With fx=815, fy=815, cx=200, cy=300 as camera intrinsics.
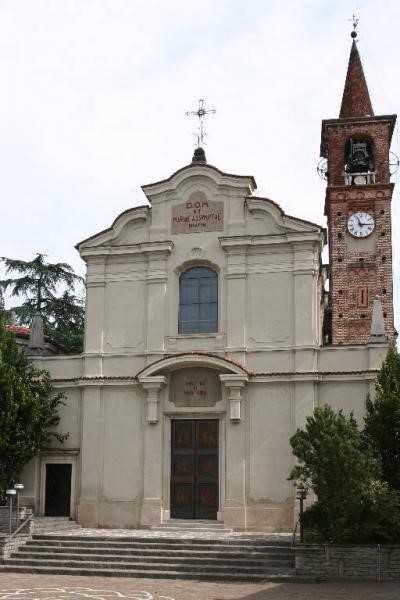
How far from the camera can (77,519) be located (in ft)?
83.8

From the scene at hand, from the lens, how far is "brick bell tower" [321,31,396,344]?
30188mm

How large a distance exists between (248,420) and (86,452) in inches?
210

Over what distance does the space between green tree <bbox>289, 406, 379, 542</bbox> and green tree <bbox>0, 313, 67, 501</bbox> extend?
359 inches

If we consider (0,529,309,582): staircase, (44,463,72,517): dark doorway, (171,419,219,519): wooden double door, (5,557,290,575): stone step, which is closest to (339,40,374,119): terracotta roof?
(171,419,219,519): wooden double door

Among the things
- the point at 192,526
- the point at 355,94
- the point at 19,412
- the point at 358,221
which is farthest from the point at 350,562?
the point at 355,94

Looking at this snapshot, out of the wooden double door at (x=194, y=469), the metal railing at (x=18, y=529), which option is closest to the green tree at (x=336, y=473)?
the wooden double door at (x=194, y=469)

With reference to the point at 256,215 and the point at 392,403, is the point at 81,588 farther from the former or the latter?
the point at 256,215

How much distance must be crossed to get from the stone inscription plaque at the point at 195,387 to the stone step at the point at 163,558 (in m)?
5.98

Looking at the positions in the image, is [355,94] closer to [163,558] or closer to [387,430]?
[387,430]

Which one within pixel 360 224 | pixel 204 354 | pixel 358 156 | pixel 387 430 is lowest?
pixel 387 430

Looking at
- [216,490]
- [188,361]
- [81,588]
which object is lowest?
[81,588]

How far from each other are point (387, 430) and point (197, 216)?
1001 centimetres

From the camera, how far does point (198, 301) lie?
26.6m

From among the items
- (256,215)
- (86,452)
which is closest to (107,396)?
(86,452)
